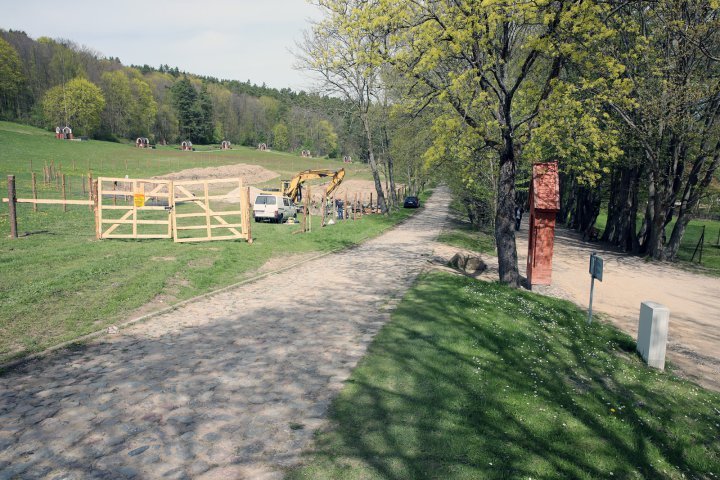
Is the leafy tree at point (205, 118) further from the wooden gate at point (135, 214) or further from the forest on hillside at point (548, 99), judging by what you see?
the wooden gate at point (135, 214)

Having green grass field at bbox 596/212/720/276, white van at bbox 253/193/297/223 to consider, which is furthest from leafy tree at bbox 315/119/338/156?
white van at bbox 253/193/297/223

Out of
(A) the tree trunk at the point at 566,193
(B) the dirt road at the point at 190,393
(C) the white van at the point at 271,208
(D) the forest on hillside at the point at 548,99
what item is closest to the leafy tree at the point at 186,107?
(D) the forest on hillside at the point at 548,99

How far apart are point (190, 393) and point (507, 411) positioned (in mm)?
4352

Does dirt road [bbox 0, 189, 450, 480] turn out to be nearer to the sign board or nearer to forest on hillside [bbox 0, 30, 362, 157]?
the sign board

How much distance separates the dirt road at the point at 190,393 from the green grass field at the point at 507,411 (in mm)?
543

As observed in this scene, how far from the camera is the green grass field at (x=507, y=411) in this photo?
4742 mm

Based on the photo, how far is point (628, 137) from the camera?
23297 mm

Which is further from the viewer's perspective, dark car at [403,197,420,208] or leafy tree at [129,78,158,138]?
leafy tree at [129,78,158,138]

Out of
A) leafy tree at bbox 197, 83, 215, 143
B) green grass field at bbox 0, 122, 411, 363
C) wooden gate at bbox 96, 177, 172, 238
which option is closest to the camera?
green grass field at bbox 0, 122, 411, 363

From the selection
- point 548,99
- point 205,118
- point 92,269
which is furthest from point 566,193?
point 205,118

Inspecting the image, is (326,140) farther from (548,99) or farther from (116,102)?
(548,99)

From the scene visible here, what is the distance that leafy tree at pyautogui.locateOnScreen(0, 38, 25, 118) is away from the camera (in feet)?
282

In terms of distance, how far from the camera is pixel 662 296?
1589 cm

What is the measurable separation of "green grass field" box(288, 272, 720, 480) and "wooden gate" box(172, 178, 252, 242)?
11.2 meters
